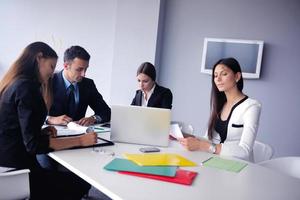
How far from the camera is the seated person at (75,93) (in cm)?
249

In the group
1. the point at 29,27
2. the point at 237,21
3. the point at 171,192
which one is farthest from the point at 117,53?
the point at 171,192

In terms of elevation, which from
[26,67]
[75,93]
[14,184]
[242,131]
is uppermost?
[26,67]

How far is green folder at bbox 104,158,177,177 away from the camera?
1.41m

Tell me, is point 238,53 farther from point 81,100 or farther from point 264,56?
point 81,100

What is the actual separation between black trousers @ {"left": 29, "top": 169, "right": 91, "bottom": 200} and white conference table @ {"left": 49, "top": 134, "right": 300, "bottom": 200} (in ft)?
0.63

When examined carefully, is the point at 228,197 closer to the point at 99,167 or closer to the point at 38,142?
the point at 99,167

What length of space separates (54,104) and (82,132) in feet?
2.11

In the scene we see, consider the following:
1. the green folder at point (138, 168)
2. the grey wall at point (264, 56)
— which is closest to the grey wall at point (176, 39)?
the grey wall at point (264, 56)

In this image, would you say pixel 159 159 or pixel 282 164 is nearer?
pixel 159 159

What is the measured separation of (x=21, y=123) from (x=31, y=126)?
0.05 m

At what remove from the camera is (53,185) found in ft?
5.78

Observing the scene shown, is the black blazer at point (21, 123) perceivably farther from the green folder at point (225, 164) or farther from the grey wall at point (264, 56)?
the grey wall at point (264, 56)

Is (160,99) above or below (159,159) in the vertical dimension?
above

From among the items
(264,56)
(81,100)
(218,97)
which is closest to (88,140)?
(81,100)
